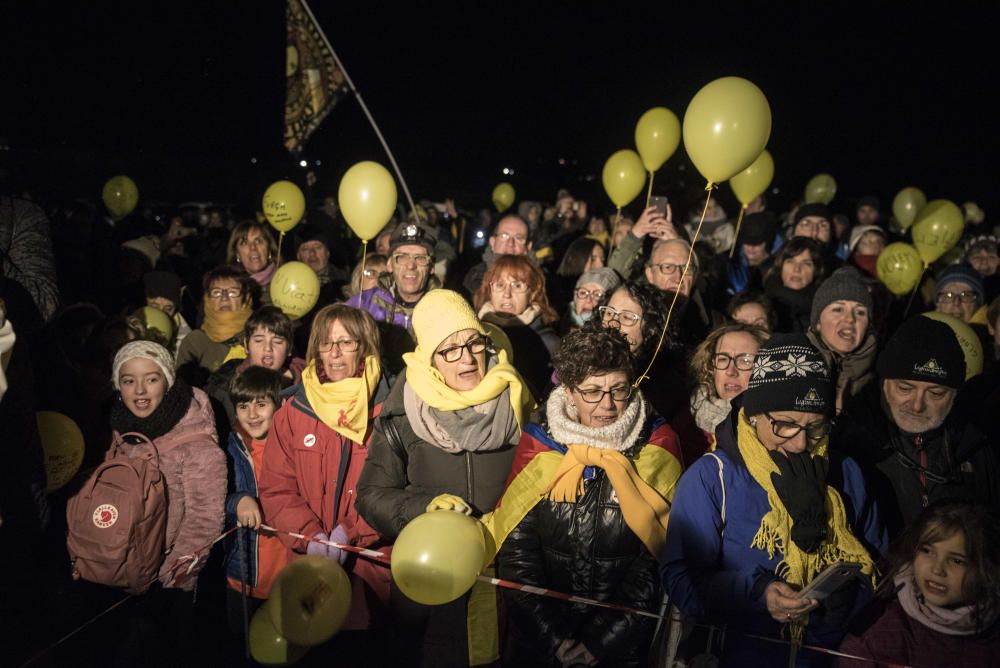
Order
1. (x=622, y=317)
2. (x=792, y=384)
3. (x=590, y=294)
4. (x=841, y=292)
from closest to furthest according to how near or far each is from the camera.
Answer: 1. (x=792, y=384)
2. (x=622, y=317)
3. (x=841, y=292)
4. (x=590, y=294)

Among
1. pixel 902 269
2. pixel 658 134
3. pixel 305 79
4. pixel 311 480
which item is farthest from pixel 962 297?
pixel 305 79

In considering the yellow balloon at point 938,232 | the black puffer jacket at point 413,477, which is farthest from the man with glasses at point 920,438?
the yellow balloon at point 938,232

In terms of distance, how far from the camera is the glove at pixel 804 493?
6.67 ft

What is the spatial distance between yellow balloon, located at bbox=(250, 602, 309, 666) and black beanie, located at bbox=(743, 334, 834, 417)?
2.00 m

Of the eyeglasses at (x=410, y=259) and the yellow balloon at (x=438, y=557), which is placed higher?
the eyeglasses at (x=410, y=259)

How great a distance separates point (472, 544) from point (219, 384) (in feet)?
7.47

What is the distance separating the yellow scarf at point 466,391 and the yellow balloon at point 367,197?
227 cm

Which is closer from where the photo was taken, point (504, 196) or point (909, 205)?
point (909, 205)

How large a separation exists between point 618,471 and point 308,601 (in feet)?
4.23

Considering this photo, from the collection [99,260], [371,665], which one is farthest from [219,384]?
[99,260]

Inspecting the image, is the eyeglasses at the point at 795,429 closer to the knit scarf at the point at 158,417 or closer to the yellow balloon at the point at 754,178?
the knit scarf at the point at 158,417

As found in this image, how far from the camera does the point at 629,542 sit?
2.32 meters

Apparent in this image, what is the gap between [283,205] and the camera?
607 centimetres

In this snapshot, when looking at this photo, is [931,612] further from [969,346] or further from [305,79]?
[305,79]
